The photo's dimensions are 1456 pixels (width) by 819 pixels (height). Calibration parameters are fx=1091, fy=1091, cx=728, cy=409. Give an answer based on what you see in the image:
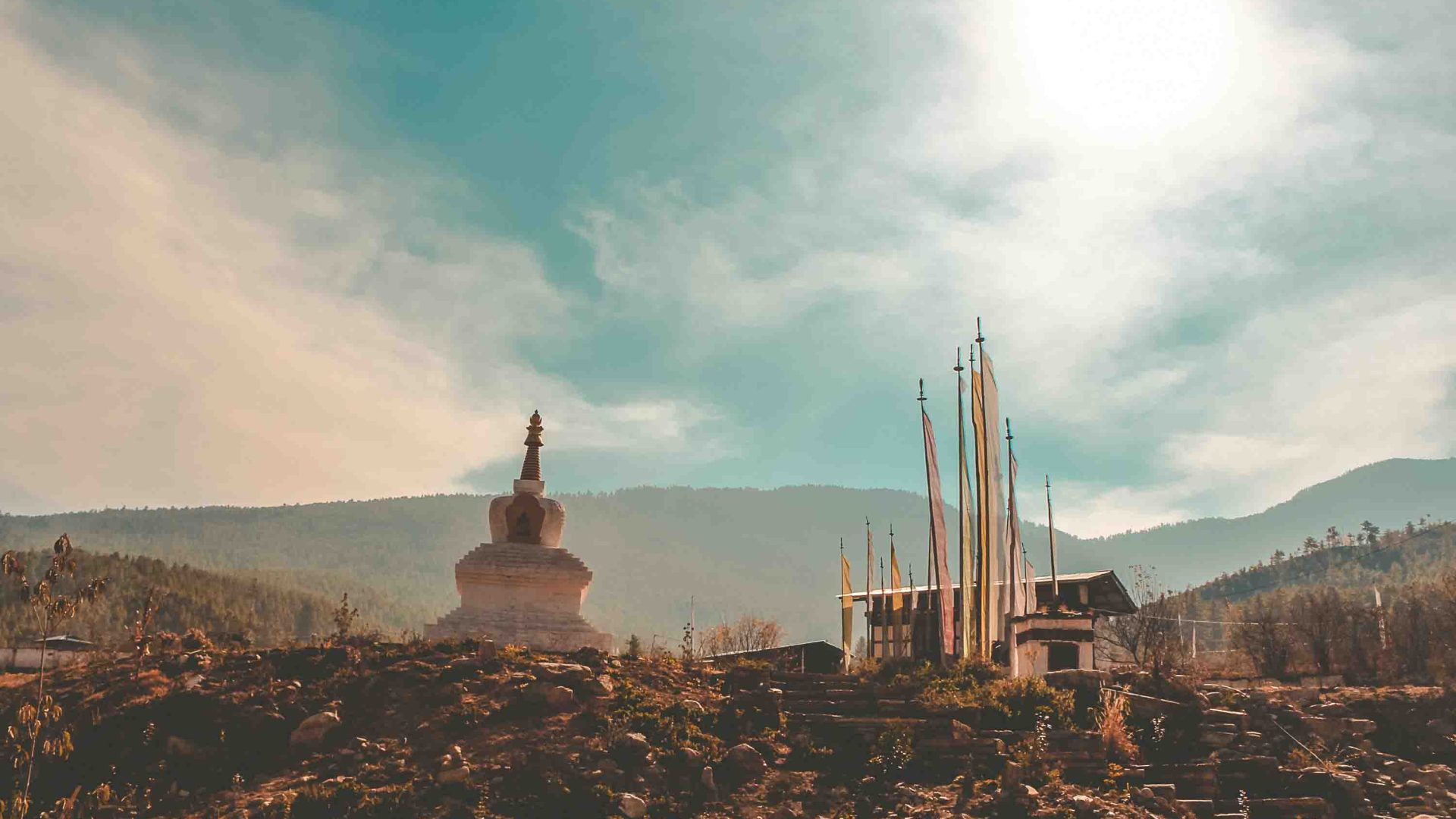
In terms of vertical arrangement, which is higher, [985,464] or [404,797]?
[985,464]

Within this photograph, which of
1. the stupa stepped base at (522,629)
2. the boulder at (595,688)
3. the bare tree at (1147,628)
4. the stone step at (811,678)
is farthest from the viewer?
the bare tree at (1147,628)

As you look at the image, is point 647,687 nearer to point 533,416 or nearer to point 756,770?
point 756,770

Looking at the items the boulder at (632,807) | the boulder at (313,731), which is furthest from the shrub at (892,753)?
the boulder at (313,731)

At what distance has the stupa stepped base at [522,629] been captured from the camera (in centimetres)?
2788

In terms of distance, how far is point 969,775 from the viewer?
19.9 metres

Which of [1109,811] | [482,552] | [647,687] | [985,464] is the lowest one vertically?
[1109,811]

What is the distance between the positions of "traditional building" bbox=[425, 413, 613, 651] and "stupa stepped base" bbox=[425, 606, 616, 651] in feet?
0.06

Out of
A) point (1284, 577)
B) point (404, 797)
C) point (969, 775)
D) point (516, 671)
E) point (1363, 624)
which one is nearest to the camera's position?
point (404, 797)

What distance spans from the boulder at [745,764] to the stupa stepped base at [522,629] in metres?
8.05

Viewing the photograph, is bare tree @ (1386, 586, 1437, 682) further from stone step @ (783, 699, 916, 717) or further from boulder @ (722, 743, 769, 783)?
boulder @ (722, 743, 769, 783)

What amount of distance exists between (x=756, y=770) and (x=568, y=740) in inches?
140

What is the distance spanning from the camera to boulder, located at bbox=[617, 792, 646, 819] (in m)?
18.1

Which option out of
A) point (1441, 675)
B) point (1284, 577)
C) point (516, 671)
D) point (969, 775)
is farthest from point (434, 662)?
point (1284, 577)

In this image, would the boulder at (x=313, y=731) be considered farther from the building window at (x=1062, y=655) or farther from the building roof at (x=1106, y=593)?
the building roof at (x=1106, y=593)
